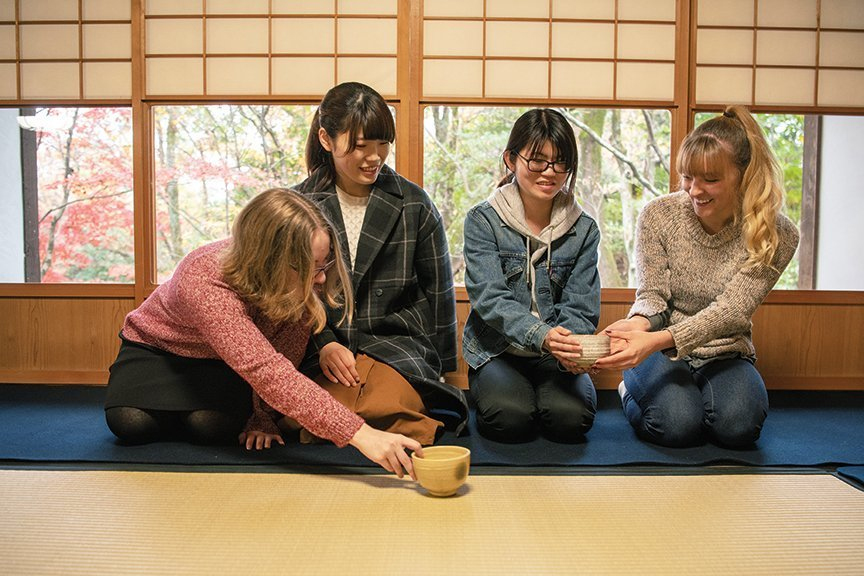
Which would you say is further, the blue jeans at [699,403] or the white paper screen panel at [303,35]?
the white paper screen panel at [303,35]

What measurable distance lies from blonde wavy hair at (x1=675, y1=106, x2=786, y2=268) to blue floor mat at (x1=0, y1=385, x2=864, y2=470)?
0.57 m

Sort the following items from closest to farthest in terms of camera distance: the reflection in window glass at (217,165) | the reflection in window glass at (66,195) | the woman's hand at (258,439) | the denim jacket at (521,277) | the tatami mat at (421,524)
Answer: the tatami mat at (421,524) → the woman's hand at (258,439) → the denim jacket at (521,277) → the reflection in window glass at (66,195) → the reflection in window glass at (217,165)

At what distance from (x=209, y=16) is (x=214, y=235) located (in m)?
1.15

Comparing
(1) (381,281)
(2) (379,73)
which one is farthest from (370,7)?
(1) (381,281)

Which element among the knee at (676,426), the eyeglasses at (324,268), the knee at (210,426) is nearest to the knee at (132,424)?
the knee at (210,426)

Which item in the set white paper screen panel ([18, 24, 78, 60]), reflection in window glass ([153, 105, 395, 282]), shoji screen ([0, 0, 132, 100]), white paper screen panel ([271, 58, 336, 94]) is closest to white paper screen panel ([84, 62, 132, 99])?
shoji screen ([0, 0, 132, 100])

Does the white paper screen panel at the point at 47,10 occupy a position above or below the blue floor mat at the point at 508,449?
above

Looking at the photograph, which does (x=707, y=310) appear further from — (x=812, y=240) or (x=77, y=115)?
(x=77, y=115)

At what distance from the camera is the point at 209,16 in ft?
9.74

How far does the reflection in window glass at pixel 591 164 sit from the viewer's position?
3.38m

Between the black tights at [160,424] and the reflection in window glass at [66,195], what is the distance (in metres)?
1.69

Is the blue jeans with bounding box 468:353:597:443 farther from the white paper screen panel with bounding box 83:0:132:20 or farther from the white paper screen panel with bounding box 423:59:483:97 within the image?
the white paper screen panel with bounding box 83:0:132:20

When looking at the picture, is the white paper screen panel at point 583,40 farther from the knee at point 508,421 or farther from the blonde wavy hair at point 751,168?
the knee at point 508,421

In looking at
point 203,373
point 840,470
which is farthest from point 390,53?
point 840,470
